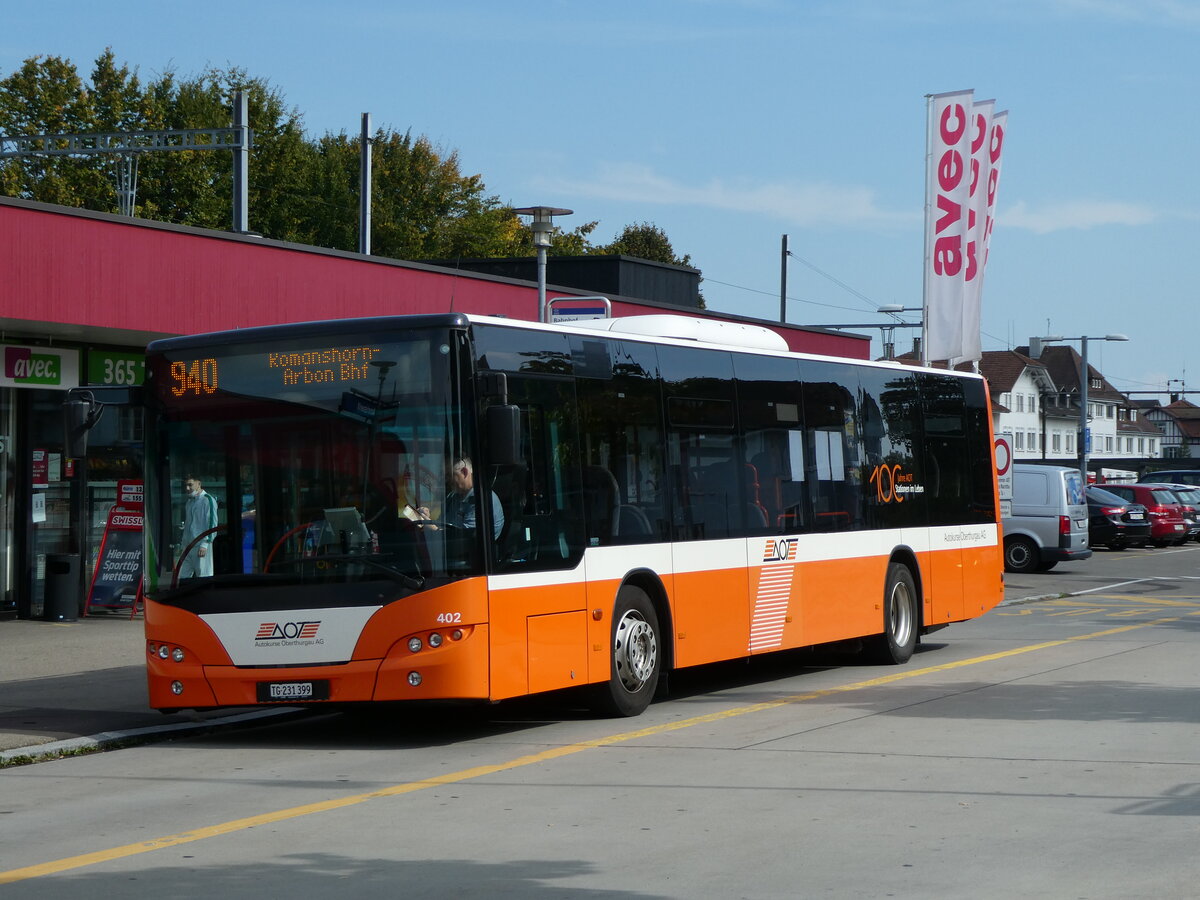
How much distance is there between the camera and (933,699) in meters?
13.1

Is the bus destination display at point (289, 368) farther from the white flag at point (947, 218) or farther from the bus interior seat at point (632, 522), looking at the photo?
the white flag at point (947, 218)

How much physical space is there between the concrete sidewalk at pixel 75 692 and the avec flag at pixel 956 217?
568 inches

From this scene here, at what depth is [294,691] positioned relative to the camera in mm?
10805

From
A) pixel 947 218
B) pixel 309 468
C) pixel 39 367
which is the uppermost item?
pixel 947 218

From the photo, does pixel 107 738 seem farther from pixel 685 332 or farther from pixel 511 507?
pixel 685 332

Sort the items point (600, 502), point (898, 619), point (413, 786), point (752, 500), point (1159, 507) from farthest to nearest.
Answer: point (1159, 507), point (898, 619), point (752, 500), point (600, 502), point (413, 786)

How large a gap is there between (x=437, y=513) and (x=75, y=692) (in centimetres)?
490

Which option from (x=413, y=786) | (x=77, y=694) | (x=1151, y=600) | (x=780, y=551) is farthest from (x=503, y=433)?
(x=1151, y=600)

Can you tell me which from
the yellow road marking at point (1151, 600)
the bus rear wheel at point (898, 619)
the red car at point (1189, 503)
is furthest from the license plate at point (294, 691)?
the red car at point (1189, 503)

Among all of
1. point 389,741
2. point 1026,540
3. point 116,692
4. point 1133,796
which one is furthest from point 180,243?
point 1026,540

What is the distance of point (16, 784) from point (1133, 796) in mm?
6134

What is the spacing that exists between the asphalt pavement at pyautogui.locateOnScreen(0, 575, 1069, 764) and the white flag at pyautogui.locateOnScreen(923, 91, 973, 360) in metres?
14.2

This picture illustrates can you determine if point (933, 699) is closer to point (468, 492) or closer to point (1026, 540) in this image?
point (468, 492)

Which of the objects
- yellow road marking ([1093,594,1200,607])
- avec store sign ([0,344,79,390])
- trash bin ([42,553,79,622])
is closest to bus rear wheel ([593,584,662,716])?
trash bin ([42,553,79,622])
